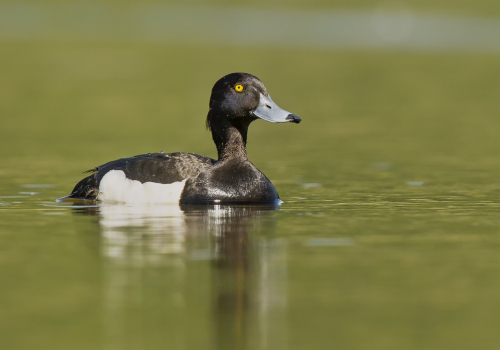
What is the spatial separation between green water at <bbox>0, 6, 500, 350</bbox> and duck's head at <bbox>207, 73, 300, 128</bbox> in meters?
1.18

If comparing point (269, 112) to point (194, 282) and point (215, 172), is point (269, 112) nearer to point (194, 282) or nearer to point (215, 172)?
point (215, 172)

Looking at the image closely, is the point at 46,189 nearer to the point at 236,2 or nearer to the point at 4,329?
the point at 4,329

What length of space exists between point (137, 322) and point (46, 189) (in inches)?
294

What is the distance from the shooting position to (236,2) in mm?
80562

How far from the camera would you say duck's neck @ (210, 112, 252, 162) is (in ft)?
43.0

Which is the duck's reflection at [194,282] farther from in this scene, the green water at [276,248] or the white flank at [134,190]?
the white flank at [134,190]

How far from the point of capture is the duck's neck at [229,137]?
13.1 meters

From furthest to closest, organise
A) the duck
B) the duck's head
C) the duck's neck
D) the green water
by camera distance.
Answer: the duck's neck
the duck's head
the duck
the green water

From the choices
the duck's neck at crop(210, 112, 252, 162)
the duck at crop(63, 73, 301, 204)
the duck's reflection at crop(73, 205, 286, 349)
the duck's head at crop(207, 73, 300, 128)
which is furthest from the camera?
the duck's neck at crop(210, 112, 252, 162)

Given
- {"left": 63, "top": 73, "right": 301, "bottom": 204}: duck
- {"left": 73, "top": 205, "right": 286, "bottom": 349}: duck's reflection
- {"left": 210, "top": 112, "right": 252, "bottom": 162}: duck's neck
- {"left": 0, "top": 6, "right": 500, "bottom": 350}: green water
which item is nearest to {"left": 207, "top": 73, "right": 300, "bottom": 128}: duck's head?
{"left": 63, "top": 73, "right": 301, "bottom": 204}: duck

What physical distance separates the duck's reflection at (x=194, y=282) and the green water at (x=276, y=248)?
20 mm

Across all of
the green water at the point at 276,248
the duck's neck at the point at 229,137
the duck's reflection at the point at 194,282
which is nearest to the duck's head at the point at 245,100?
the duck's neck at the point at 229,137

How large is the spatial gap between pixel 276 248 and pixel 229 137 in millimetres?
4055

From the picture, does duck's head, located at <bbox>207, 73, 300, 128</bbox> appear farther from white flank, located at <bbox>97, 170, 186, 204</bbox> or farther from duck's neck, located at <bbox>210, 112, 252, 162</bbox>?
white flank, located at <bbox>97, 170, 186, 204</bbox>
